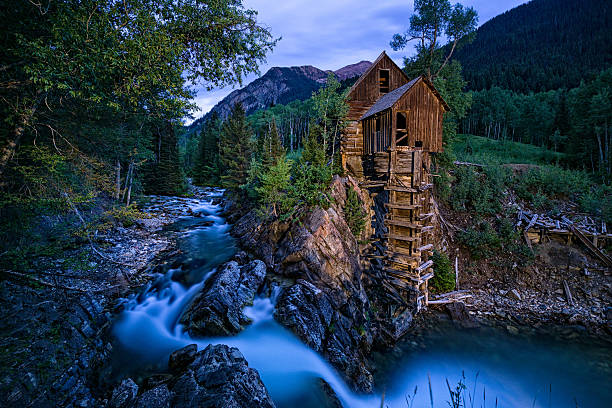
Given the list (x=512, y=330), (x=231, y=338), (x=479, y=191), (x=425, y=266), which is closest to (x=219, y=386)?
(x=231, y=338)

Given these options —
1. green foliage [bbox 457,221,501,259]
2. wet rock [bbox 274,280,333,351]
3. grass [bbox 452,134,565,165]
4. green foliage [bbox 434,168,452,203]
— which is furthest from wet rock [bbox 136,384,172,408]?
grass [bbox 452,134,565,165]

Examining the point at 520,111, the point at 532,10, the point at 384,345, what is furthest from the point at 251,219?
the point at 532,10

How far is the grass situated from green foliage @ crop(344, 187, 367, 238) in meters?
15.7

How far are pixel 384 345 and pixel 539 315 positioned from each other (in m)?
9.22

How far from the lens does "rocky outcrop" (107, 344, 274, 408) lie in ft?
18.6

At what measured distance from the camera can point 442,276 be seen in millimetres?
15367

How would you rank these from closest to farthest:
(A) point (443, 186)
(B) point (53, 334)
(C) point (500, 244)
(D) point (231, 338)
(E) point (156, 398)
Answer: (E) point (156, 398) < (B) point (53, 334) < (D) point (231, 338) < (C) point (500, 244) < (A) point (443, 186)

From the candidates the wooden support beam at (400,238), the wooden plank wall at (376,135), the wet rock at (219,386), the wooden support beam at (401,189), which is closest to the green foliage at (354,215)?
the wooden support beam at (400,238)

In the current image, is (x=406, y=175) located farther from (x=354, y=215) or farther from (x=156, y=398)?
(x=156, y=398)

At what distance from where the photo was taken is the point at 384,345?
1188 cm

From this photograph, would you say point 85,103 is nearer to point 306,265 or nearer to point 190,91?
point 190,91

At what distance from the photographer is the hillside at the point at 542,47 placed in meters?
72.5

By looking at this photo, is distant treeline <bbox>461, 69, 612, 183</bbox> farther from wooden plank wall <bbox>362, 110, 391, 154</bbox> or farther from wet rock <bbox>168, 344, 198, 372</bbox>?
wet rock <bbox>168, 344, 198, 372</bbox>

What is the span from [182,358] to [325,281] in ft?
21.0
